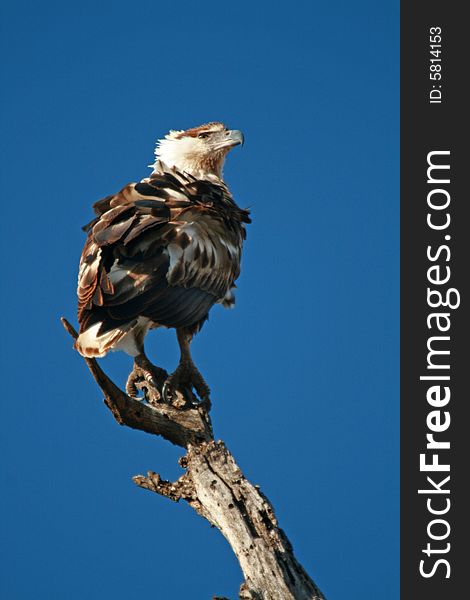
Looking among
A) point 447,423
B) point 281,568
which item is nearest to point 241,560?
point 281,568

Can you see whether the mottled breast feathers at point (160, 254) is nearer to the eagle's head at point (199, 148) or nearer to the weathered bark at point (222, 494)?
the weathered bark at point (222, 494)

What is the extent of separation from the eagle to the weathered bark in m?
0.33

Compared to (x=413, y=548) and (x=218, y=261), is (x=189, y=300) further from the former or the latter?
(x=413, y=548)

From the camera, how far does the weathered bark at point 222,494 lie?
5984 millimetres

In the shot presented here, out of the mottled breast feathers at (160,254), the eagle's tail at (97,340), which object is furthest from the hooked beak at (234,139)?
the eagle's tail at (97,340)

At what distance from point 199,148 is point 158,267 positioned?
7.92ft

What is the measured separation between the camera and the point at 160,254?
7.62 meters

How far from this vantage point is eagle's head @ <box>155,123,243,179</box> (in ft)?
31.7

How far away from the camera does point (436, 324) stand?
340 inches

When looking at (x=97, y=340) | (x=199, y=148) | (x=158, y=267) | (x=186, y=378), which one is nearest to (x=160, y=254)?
(x=158, y=267)

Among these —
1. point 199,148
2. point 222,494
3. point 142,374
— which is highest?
point 199,148

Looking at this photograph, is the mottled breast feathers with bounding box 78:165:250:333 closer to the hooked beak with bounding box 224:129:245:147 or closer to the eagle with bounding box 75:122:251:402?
the eagle with bounding box 75:122:251:402

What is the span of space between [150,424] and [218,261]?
163 cm

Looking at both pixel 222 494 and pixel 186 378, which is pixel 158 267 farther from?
pixel 222 494
